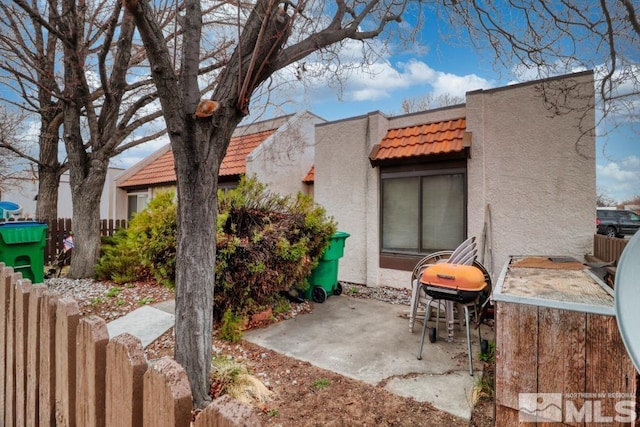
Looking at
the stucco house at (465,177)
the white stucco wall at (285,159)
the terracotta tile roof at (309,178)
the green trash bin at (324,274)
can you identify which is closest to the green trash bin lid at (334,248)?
the green trash bin at (324,274)

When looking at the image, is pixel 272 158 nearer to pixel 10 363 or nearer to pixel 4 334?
pixel 4 334

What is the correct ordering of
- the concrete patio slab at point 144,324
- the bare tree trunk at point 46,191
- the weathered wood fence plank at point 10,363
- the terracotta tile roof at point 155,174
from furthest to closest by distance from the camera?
the terracotta tile roof at point 155,174 < the bare tree trunk at point 46,191 < the concrete patio slab at point 144,324 < the weathered wood fence plank at point 10,363

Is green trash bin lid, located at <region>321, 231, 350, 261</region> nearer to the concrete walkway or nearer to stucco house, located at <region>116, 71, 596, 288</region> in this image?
the concrete walkway

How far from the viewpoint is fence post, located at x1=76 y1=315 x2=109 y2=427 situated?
126cm

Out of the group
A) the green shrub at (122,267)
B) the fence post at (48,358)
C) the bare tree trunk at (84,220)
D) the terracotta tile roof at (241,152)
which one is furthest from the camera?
the terracotta tile roof at (241,152)

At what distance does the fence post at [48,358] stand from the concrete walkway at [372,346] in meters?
2.45

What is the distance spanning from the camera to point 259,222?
5.14 meters

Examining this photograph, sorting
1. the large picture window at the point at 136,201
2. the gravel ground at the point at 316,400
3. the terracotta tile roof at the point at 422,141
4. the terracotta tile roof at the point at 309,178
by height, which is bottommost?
the gravel ground at the point at 316,400

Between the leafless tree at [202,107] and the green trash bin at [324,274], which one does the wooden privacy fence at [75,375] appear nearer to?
the leafless tree at [202,107]

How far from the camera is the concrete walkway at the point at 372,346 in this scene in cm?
312

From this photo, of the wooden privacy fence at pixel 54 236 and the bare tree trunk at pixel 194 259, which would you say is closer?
the bare tree trunk at pixel 194 259

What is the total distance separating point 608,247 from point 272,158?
24.5 ft

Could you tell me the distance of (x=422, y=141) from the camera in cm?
693

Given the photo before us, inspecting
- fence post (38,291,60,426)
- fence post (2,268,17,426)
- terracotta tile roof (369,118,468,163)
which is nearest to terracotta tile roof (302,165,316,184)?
terracotta tile roof (369,118,468,163)
